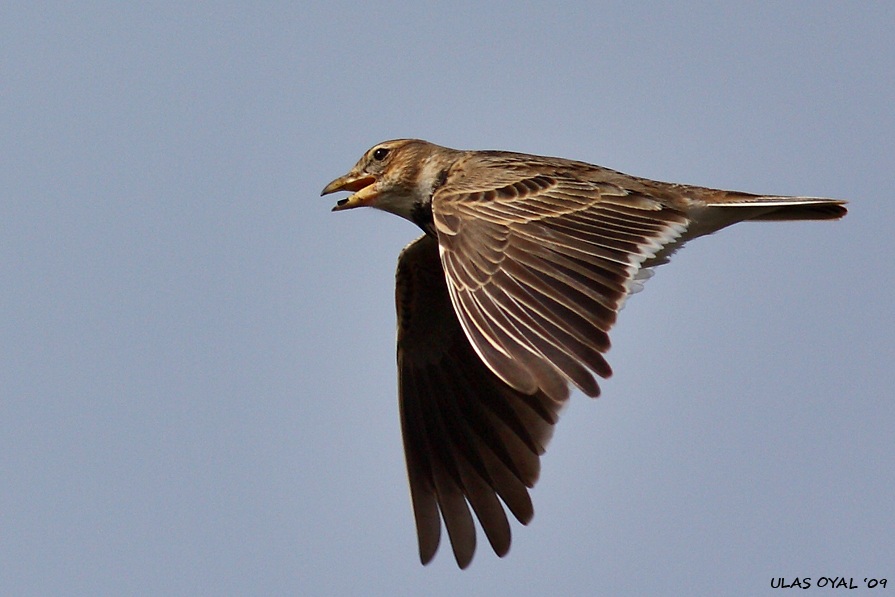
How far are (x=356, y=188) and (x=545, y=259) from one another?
334 centimetres

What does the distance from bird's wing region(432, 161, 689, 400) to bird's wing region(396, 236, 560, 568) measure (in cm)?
146

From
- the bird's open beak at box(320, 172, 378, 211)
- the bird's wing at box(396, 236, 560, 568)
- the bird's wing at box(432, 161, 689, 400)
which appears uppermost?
the bird's open beak at box(320, 172, 378, 211)

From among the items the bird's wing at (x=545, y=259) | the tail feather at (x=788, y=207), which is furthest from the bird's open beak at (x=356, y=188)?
the tail feather at (x=788, y=207)

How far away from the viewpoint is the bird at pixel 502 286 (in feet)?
29.3

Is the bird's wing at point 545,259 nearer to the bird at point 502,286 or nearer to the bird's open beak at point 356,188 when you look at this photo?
the bird at point 502,286

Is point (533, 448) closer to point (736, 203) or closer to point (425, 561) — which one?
point (425, 561)

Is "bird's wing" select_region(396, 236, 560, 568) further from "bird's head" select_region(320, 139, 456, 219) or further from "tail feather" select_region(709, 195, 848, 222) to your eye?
"tail feather" select_region(709, 195, 848, 222)

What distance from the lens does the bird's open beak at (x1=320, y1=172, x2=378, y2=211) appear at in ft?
39.9

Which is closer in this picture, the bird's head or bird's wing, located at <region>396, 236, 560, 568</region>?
bird's wing, located at <region>396, 236, 560, 568</region>

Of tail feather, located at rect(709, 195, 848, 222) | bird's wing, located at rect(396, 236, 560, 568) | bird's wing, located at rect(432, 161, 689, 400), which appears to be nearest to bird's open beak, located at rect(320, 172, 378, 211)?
bird's wing, located at rect(396, 236, 560, 568)

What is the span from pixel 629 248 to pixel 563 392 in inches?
60.3

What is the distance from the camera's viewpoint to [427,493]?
38.8ft

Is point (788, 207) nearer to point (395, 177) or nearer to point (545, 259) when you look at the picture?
point (545, 259)

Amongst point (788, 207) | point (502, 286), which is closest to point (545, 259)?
point (502, 286)
